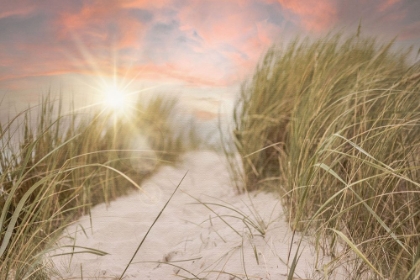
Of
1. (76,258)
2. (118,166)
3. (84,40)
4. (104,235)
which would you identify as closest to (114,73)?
(84,40)

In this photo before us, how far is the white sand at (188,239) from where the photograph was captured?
1.27 metres

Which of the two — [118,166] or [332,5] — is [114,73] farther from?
[332,5]

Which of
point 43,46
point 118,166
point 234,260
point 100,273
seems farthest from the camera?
point 118,166

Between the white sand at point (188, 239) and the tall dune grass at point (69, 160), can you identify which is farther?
the tall dune grass at point (69, 160)

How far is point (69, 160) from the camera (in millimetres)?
1299

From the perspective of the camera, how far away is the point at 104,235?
1834 millimetres

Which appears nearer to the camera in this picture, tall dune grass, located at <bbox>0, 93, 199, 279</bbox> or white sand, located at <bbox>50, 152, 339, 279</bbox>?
white sand, located at <bbox>50, 152, 339, 279</bbox>

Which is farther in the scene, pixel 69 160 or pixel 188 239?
pixel 188 239

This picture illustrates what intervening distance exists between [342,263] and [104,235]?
1076 mm

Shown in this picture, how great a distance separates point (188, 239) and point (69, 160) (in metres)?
0.62

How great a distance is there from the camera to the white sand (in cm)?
127

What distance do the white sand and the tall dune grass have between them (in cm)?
10

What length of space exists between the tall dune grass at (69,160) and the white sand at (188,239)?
101mm

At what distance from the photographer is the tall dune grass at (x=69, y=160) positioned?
1.45m
